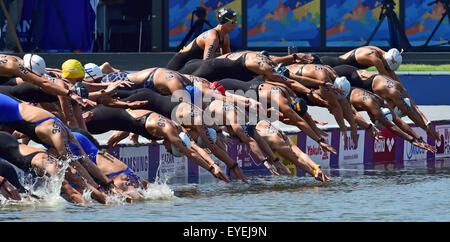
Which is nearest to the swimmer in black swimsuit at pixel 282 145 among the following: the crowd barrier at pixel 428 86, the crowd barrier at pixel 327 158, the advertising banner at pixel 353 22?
the crowd barrier at pixel 327 158

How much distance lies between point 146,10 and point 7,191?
18760 mm

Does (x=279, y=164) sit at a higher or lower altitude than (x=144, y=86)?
lower

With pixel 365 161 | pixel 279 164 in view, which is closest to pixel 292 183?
pixel 279 164

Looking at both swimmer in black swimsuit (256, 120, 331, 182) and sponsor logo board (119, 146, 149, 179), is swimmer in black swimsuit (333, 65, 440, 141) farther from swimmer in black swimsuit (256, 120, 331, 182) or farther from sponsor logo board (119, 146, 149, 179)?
sponsor logo board (119, 146, 149, 179)

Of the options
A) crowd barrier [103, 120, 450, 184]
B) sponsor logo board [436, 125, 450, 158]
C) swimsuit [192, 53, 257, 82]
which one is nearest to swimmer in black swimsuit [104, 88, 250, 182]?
crowd barrier [103, 120, 450, 184]

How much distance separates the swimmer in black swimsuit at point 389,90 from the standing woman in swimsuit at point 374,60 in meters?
0.31

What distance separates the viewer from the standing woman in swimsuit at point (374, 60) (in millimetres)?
21219

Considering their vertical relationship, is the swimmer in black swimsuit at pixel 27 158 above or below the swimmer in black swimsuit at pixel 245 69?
below

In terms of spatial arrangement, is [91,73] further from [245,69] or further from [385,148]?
[385,148]

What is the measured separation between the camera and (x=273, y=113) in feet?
59.6

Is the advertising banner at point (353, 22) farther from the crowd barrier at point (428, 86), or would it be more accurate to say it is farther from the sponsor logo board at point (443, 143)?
the sponsor logo board at point (443, 143)
